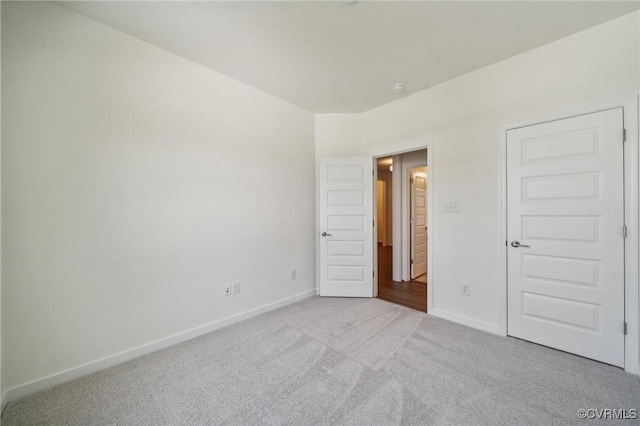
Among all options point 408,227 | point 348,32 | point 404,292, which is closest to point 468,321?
point 404,292

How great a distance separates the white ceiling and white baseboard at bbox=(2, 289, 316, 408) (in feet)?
8.81

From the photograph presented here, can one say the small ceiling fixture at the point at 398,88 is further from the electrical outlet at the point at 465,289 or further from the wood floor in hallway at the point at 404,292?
the wood floor in hallway at the point at 404,292

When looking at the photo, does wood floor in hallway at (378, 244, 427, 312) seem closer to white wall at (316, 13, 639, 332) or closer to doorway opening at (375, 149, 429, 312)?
doorway opening at (375, 149, 429, 312)

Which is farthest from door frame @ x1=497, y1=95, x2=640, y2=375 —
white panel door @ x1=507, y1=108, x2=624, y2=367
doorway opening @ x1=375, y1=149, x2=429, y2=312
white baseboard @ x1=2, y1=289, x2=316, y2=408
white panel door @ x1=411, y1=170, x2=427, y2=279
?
white baseboard @ x1=2, y1=289, x2=316, y2=408

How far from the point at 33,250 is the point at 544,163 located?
4109mm

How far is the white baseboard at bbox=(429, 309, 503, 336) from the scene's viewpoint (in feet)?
8.05

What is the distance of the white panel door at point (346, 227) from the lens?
351 centimetres

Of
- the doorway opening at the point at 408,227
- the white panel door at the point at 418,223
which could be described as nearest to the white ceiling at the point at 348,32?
the doorway opening at the point at 408,227

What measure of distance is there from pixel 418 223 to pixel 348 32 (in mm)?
3446

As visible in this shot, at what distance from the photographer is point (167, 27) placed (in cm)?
196

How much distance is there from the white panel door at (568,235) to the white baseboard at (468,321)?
0.43 ft

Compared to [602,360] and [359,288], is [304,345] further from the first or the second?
[602,360]

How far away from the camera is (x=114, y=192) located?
6.53ft

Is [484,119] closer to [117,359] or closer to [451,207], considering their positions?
[451,207]
